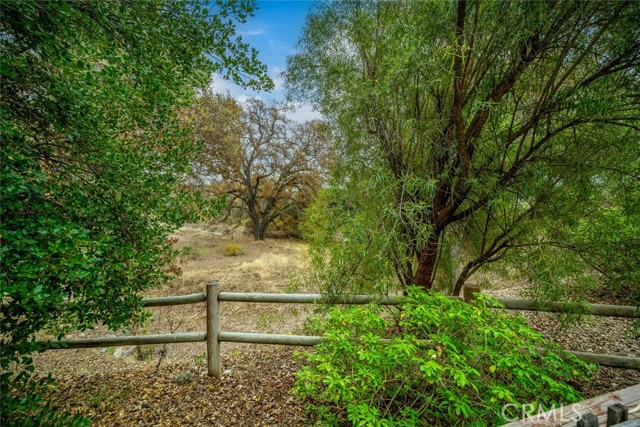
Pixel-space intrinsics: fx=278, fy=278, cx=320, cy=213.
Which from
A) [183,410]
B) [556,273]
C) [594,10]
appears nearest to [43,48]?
[183,410]

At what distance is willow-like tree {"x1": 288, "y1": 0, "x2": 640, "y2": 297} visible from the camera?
2.27 m

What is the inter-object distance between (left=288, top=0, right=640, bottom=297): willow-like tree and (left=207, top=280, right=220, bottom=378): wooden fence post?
1.21m

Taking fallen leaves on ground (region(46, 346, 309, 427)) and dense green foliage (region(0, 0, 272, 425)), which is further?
fallen leaves on ground (region(46, 346, 309, 427))

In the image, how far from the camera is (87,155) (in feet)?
6.57

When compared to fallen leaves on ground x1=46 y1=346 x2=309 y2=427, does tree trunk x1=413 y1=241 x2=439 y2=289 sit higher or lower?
higher

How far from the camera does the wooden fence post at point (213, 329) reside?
117 inches

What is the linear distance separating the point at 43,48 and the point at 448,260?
4.36m

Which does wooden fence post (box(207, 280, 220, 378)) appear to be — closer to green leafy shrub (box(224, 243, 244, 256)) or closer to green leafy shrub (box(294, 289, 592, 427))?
green leafy shrub (box(294, 289, 592, 427))

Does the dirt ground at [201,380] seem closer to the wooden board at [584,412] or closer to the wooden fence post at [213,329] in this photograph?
the wooden fence post at [213,329]

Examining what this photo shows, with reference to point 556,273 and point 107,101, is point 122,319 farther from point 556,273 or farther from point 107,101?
point 556,273

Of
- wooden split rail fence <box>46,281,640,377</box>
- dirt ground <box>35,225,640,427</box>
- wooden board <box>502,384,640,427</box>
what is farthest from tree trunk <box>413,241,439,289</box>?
wooden board <box>502,384,640,427</box>

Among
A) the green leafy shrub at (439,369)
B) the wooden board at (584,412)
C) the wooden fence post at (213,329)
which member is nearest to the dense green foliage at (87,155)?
the wooden fence post at (213,329)

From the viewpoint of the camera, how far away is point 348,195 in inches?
126

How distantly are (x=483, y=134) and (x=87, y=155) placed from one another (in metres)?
3.56
